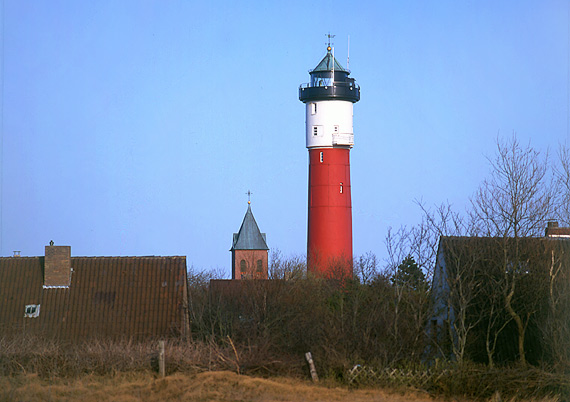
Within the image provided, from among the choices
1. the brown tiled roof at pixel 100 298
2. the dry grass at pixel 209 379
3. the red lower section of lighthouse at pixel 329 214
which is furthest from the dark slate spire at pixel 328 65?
the dry grass at pixel 209 379

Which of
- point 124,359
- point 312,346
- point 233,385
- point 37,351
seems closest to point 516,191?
point 312,346

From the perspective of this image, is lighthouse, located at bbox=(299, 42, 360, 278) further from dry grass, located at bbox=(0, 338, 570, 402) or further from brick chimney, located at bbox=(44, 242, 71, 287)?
dry grass, located at bbox=(0, 338, 570, 402)

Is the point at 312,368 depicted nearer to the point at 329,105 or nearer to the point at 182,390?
the point at 182,390

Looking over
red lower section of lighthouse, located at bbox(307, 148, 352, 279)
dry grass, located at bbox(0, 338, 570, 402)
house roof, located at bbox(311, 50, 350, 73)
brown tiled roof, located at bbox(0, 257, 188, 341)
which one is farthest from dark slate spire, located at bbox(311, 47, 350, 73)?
dry grass, located at bbox(0, 338, 570, 402)

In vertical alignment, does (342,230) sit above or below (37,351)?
above

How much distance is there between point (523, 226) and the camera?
74.4ft

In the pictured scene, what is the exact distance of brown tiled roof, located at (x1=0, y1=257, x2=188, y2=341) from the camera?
28.4 m

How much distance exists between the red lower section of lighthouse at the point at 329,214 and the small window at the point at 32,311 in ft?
67.5

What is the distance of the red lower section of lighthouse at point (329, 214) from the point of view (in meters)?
47.8

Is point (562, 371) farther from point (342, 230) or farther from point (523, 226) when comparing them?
point (342, 230)

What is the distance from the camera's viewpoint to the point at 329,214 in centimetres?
4806

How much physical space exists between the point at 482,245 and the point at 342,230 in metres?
24.9

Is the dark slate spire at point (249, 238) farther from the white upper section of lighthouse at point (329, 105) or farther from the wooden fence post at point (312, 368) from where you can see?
the wooden fence post at point (312, 368)

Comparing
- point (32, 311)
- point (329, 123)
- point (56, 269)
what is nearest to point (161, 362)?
point (32, 311)
